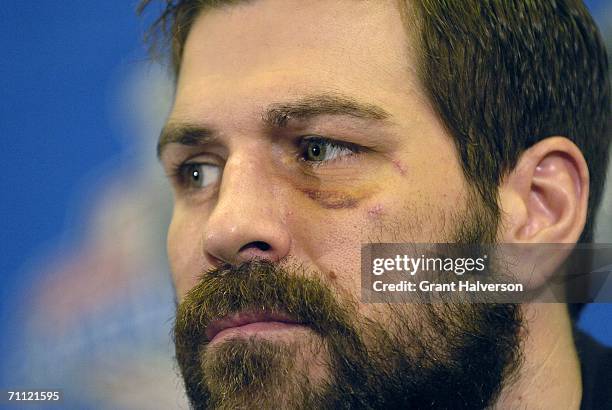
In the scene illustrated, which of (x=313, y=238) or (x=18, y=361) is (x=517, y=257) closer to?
(x=313, y=238)

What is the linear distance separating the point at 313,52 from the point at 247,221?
27 cm

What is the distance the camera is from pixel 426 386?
104cm

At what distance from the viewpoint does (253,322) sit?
103 cm

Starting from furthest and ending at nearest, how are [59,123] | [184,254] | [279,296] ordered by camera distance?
[59,123] < [184,254] < [279,296]

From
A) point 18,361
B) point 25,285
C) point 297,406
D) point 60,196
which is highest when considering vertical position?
point 60,196

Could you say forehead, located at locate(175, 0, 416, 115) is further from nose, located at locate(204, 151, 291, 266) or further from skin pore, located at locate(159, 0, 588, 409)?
nose, located at locate(204, 151, 291, 266)

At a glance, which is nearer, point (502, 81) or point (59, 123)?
point (502, 81)

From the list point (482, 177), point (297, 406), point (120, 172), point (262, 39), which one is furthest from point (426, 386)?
point (120, 172)

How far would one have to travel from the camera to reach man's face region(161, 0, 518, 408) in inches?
39.8

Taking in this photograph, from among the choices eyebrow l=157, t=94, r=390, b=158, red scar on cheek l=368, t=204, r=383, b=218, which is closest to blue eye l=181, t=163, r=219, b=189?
eyebrow l=157, t=94, r=390, b=158

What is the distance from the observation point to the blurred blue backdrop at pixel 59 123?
53.7 inches

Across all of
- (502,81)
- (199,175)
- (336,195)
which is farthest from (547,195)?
(199,175)

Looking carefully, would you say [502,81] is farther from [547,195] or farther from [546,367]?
[546,367]

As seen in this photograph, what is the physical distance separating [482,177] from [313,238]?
0.26 meters
